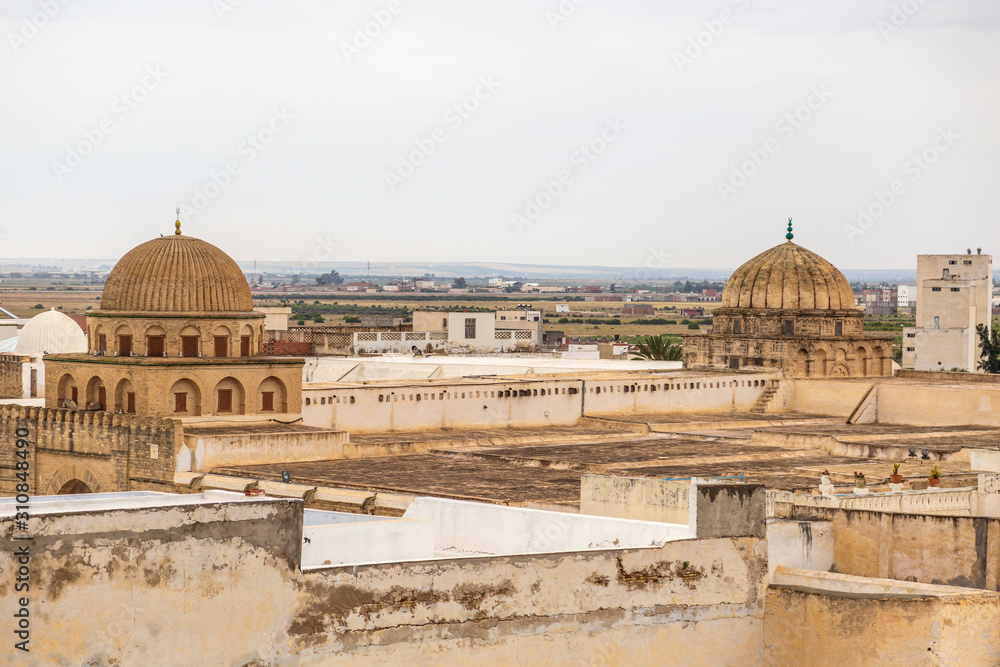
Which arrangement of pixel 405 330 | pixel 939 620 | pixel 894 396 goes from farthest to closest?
pixel 405 330 → pixel 894 396 → pixel 939 620

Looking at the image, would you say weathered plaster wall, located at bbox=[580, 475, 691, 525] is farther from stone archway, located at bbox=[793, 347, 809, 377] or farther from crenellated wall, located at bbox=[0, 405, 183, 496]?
stone archway, located at bbox=[793, 347, 809, 377]

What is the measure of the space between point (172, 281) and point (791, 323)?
1988cm

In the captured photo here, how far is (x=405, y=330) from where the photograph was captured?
6406 cm

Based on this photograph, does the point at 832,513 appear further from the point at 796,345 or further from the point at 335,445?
the point at 796,345

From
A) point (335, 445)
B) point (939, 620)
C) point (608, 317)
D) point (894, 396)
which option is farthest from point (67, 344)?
point (608, 317)

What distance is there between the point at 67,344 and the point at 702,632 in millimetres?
31897

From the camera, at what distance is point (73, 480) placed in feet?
102

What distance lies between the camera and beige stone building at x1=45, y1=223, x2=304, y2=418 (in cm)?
3156

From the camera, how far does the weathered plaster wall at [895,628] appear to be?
17969 mm

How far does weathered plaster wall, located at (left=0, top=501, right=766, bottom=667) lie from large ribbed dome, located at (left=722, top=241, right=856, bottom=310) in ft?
88.1

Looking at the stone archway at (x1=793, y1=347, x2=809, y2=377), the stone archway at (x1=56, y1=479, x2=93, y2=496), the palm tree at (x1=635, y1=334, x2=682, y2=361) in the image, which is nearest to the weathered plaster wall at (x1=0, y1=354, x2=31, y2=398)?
the stone archway at (x1=56, y1=479, x2=93, y2=496)

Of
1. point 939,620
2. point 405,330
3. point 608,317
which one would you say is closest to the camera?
point 939,620

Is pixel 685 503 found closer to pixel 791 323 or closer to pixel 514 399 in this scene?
pixel 514 399

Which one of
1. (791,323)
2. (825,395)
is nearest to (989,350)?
(791,323)
